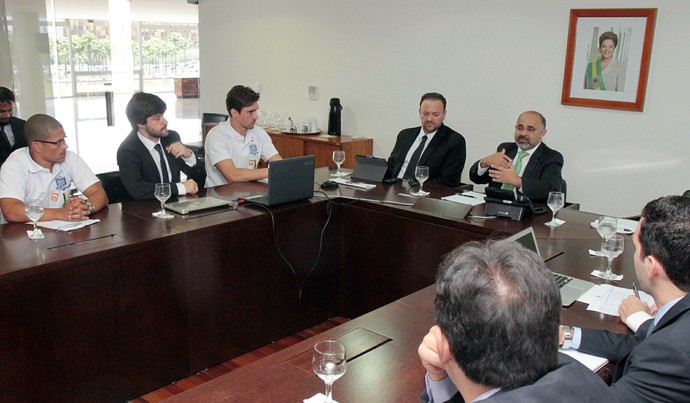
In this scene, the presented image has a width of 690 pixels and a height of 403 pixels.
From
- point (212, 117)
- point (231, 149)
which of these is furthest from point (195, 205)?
point (212, 117)

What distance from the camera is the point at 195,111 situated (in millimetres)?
10117

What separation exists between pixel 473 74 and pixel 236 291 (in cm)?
304

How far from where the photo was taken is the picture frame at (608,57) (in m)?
4.24

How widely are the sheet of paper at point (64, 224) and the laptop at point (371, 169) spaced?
5.99ft

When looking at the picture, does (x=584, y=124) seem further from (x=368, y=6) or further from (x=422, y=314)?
(x=422, y=314)

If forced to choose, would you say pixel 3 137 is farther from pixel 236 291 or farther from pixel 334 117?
pixel 334 117

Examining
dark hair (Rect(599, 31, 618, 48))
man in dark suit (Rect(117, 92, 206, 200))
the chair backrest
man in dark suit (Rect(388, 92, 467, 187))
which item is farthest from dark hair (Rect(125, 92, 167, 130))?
the chair backrest

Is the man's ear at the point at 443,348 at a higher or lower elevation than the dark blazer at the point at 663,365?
higher

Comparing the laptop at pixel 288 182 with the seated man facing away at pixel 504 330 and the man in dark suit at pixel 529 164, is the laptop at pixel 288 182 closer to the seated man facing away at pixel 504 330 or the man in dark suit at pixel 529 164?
the man in dark suit at pixel 529 164

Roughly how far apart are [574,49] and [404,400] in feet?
12.5

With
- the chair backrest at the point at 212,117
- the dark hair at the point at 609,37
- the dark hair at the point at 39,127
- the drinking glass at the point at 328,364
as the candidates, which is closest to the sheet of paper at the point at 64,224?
the dark hair at the point at 39,127

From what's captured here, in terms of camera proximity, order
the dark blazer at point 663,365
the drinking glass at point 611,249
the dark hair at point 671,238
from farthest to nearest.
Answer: the drinking glass at point 611,249 → the dark hair at point 671,238 → the dark blazer at point 663,365

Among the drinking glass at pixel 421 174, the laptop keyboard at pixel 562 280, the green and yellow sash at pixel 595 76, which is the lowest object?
the laptop keyboard at pixel 562 280

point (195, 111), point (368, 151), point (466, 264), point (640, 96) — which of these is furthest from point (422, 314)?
point (195, 111)
